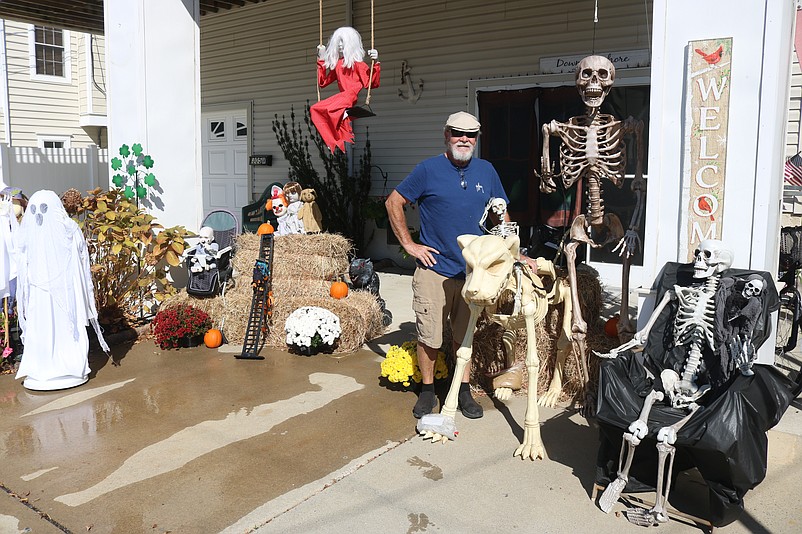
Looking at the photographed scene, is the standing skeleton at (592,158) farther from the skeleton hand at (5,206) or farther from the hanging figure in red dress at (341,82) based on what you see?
the skeleton hand at (5,206)

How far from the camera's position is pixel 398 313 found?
7.65 meters

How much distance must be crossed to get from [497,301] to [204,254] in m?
3.57

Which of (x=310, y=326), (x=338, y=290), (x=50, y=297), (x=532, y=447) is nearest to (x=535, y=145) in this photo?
(x=338, y=290)

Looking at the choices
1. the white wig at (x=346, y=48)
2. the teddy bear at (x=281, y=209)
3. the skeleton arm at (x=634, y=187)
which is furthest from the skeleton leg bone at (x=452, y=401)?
the white wig at (x=346, y=48)

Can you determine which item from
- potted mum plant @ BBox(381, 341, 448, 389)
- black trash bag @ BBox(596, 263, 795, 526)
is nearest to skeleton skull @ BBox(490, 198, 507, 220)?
black trash bag @ BBox(596, 263, 795, 526)

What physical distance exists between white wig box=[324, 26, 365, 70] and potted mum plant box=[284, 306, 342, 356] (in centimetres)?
264

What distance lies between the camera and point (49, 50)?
1655 cm

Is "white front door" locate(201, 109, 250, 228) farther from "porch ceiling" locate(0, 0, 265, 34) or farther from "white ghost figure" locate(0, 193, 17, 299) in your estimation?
"white ghost figure" locate(0, 193, 17, 299)

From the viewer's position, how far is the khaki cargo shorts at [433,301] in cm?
444

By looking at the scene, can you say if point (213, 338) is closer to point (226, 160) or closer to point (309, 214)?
point (309, 214)

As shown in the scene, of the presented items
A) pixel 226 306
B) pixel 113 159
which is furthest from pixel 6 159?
pixel 226 306

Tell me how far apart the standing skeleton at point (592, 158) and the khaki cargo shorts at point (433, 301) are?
800 millimetres

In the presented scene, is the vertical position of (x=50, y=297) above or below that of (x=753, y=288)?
below

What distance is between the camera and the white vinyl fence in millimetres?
13367
